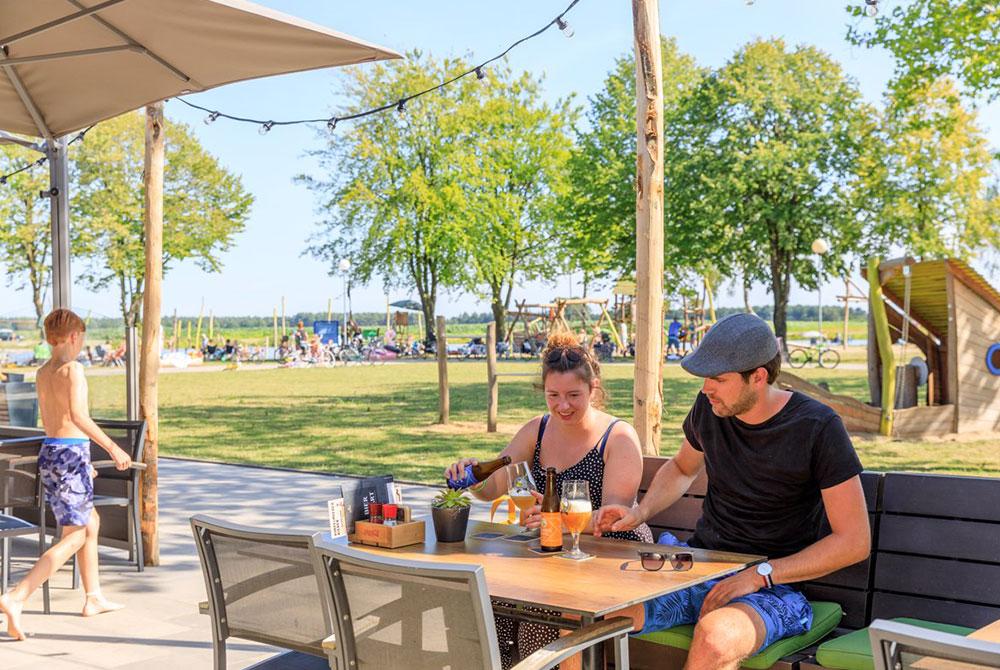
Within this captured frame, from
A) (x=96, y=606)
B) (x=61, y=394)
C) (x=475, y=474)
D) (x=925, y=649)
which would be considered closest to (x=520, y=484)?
(x=475, y=474)

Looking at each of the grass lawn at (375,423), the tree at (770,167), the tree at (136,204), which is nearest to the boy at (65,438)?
the grass lawn at (375,423)

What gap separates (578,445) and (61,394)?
2.81 m

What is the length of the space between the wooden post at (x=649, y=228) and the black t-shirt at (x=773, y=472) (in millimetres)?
1839

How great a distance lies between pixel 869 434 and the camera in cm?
1378

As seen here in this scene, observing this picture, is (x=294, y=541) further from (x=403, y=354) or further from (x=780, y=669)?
(x=403, y=354)

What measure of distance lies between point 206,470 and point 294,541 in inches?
353

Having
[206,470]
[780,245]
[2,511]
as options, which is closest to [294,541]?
[2,511]

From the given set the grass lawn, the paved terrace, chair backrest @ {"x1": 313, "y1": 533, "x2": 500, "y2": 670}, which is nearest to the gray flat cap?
chair backrest @ {"x1": 313, "y1": 533, "x2": 500, "y2": 670}

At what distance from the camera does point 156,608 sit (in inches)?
212

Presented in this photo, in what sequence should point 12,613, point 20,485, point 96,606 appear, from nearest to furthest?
point 12,613 < point 96,606 < point 20,485

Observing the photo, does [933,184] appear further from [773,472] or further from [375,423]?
[773,472]

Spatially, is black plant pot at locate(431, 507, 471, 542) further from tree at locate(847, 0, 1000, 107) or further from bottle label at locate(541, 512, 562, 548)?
tree at locate(847, 0, 1000, 107)

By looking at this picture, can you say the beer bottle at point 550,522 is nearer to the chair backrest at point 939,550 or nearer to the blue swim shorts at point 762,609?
the blue swim shorts at point 762,609

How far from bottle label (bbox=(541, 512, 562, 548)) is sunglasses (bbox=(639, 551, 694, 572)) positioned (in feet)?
0.96
